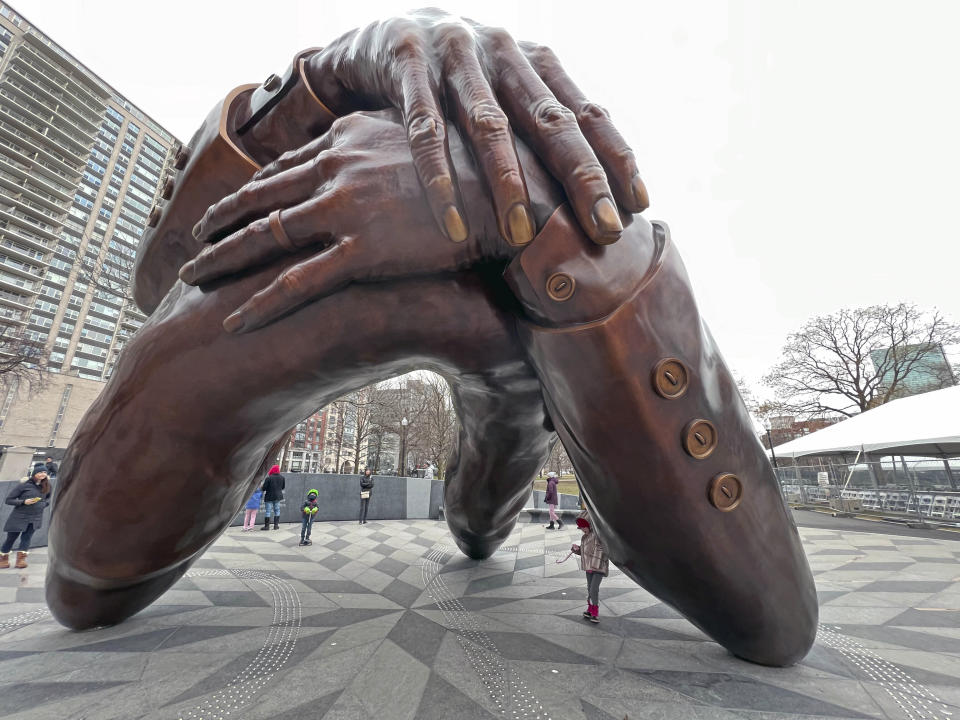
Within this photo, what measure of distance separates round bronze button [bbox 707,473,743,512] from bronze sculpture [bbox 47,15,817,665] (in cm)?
1

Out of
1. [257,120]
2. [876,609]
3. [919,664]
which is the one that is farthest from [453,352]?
[876,609]

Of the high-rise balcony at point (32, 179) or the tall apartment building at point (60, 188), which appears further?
the high-rise balcony at point (32, 179)

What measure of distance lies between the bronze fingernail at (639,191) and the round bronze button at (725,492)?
1572mm

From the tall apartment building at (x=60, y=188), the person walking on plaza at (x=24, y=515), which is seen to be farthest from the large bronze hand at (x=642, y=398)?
the tall apartment building at (x=60, y=188)

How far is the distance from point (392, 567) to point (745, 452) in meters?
5.60

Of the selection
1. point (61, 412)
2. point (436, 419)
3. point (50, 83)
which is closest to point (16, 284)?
point (61, 412)

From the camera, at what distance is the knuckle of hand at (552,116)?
2.11 m

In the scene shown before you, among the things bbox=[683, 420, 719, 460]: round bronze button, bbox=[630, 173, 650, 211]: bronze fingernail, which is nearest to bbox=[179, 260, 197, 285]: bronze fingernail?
bbox=[630, 173, 650, 211]: bronze fingernail

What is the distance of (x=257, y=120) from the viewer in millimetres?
3268

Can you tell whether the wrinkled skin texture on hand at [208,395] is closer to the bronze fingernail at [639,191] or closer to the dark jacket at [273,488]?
the bronze fingernail at [639,191]

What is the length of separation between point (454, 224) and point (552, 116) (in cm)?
76

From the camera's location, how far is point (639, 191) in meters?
2.19

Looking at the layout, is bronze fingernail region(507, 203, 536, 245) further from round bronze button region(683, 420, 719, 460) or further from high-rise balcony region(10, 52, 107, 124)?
high-rise balcony region(10, 52, 107, 124)

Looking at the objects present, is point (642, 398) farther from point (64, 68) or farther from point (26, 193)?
point (64, 68)
